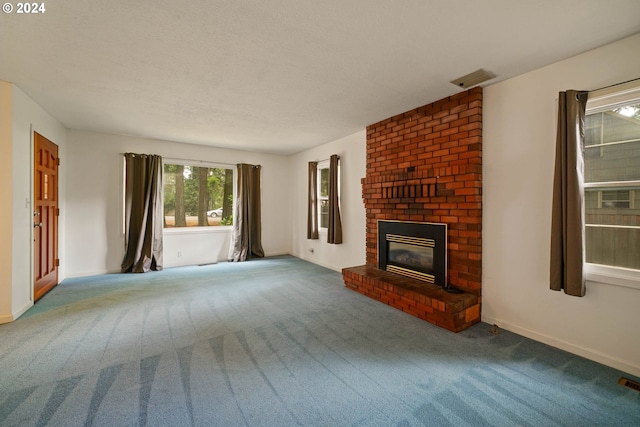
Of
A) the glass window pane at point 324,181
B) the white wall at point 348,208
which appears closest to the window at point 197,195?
the white wall at point 348,208

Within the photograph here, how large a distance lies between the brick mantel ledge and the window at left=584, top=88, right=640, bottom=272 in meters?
1.09

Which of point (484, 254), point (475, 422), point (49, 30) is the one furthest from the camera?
point (484, 254)

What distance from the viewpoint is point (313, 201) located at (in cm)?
546

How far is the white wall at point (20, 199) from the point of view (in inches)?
107

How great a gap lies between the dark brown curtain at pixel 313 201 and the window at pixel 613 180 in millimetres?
3983

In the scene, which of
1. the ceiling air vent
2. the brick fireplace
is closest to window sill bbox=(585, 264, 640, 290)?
the brick fireplace

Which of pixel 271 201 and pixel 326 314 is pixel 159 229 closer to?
pixel 271 201

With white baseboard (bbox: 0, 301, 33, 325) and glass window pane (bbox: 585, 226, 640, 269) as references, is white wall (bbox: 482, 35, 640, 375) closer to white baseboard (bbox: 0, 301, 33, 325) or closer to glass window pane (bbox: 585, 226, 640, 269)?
glass window pane (bbox: 585, 226, 640, 269)

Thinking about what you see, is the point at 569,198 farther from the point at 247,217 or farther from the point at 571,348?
the point at 247,217

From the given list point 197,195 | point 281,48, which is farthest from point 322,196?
point 281,48

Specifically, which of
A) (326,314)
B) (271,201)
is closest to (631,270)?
(326,314)

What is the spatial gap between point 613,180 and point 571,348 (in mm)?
1412

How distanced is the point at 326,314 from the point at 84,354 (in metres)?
2.13

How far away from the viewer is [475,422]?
148cm
